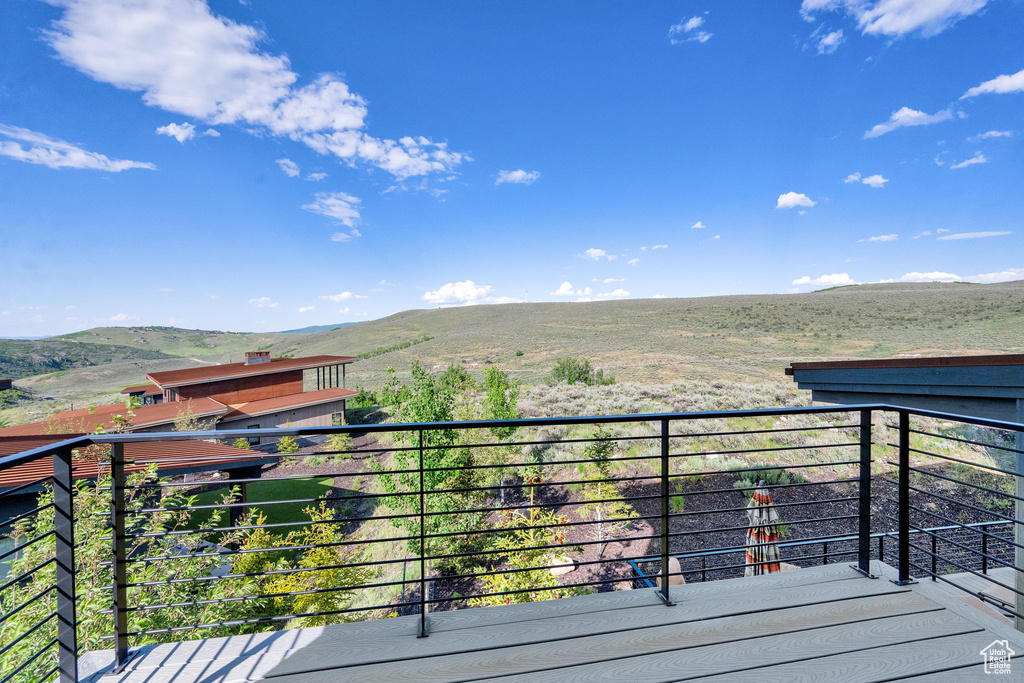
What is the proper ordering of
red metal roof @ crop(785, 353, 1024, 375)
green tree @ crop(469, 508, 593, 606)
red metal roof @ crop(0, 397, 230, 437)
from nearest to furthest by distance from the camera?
1. red metal roof @ crop(785, 353, 1024, 375)
2. green tree @ crop(469, 508, 593, 606)
3. red metal roof @ crop(0, 397, 230, 437)

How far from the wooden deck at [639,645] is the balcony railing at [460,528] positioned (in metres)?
0.14

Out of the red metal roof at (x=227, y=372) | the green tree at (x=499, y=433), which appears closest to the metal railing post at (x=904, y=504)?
the green tree at (x=499, y=433)

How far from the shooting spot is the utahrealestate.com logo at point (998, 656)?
55.8 inches

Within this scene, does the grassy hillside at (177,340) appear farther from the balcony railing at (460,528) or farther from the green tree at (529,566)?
the green tree at (529,566)

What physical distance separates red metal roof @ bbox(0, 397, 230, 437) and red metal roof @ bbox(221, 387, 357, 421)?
1051 mm

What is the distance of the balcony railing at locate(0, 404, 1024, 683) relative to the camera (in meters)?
1.47

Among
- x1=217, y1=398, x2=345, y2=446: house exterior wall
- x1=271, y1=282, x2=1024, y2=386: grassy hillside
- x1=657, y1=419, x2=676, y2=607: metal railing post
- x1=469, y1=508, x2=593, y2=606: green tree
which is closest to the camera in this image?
x1=657, y1=419, x2=676, y2=607: metal railing post

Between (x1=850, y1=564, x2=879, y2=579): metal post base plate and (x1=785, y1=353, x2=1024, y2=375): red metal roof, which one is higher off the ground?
(x1=785, y1=353, x2=1024, y2=375): red metal roof

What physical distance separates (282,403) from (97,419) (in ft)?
21.0

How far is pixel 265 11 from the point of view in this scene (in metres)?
15.6

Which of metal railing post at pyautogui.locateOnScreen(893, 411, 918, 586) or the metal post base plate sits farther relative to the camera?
the metal post base plate

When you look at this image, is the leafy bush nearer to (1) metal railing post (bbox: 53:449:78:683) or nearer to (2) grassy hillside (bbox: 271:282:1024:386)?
(2) grassy hillside (bbox: 271:282:1024:386)

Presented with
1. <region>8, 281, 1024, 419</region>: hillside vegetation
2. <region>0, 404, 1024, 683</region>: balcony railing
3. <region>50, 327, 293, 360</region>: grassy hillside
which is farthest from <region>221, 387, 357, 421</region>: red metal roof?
<region>50, 327, 293, 360</region>: grassy hillside

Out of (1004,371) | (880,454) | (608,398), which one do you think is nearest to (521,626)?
(1004,371)
